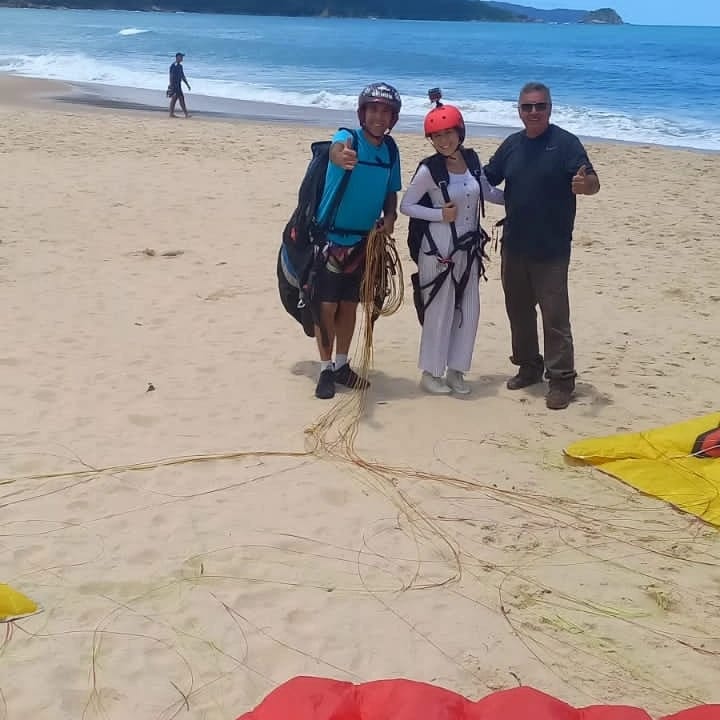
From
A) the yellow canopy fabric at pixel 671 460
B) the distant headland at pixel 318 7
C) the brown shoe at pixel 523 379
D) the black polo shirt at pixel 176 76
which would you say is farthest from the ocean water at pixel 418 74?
the distant headland at pixel 318 7

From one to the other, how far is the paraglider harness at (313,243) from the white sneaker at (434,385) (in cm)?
68

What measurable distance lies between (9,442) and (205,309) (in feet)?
8.19

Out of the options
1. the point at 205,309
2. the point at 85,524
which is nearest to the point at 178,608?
the point at 85,524

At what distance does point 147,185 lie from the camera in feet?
35.6

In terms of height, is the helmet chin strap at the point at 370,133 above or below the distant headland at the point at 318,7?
below

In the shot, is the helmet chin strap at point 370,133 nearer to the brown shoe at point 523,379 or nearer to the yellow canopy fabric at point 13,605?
the brown shoe at point 523,379

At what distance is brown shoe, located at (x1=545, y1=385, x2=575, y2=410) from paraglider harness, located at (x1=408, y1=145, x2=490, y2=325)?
2.35ft

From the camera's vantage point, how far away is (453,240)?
15.9ft

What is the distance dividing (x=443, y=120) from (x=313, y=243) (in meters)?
0.95

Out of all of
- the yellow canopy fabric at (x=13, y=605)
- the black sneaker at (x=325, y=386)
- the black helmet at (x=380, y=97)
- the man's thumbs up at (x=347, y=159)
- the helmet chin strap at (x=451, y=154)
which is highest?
the black helmet at (x=380, y=97)

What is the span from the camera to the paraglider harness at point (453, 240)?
4.73 m

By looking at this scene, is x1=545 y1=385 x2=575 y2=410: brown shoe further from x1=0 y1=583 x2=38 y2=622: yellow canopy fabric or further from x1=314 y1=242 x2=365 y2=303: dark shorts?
x1=0 y1=583 x2=38 y2=622: yellow canopy fabric

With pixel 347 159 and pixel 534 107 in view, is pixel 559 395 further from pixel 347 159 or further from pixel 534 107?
pixel 347 159

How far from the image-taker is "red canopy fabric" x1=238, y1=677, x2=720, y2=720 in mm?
2355
